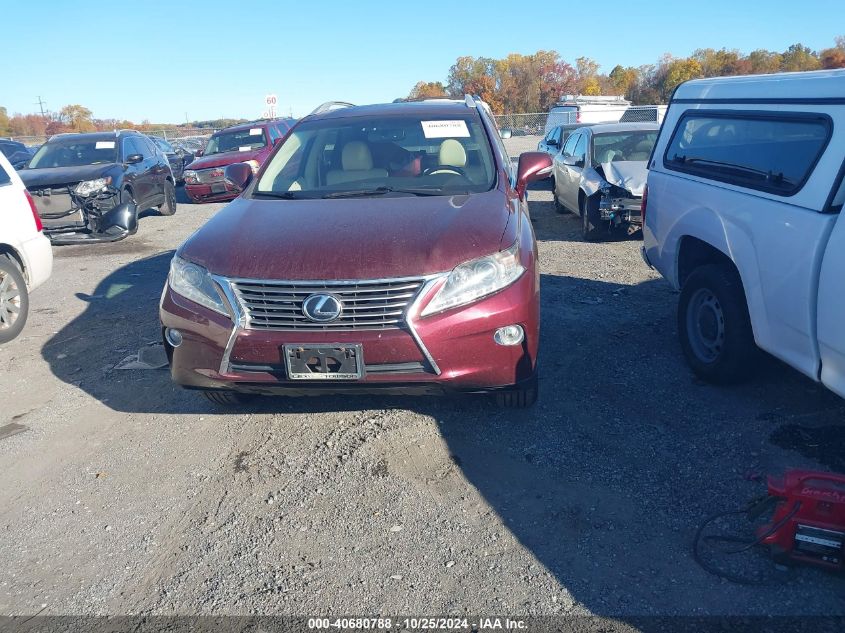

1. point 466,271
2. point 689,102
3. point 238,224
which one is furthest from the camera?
point 689,102

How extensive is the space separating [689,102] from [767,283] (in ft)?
6.52

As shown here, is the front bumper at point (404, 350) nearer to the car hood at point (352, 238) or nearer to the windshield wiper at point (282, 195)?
the car hood at point (352, 238)

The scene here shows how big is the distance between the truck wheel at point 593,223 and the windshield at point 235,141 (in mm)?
9186

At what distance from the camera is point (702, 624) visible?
96.8 inches

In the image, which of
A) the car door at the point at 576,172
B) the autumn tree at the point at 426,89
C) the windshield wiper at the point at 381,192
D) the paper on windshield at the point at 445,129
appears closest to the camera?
the windshield wiper at the point at 381,192

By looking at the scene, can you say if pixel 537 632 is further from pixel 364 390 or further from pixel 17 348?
pixel 17 348

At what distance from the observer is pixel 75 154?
38.0 ft

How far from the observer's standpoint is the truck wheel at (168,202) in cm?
1366

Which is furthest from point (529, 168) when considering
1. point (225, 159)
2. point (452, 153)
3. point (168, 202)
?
point (225, 159)

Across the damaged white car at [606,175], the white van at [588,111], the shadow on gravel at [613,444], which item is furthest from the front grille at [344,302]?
the white van at [588,111]

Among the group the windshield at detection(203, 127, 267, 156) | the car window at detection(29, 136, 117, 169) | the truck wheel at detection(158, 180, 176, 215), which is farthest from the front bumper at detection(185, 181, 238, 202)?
the car window at detection(29, 136, 117, 169)

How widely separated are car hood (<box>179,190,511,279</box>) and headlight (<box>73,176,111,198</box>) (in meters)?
7.14

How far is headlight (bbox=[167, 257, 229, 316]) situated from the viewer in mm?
3658

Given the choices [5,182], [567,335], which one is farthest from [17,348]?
[567,335]
